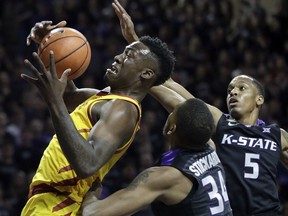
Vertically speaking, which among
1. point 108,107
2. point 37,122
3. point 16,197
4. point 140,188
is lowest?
point 16,197

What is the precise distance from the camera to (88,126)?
3945 millimetres

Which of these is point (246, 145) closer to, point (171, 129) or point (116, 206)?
point (171, 129)

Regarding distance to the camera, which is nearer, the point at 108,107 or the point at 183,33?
the point at 108,107

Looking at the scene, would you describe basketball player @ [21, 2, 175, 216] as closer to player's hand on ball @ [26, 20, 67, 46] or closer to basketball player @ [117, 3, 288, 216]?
player's hand on ball @ [26, 20, 67, 46]

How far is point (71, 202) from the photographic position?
394 centimetres

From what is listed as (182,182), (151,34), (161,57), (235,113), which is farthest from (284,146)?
(151,34)

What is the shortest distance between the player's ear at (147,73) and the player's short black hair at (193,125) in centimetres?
36

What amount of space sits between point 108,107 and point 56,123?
1.70 ft

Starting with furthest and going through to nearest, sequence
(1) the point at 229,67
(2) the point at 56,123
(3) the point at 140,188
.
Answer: (1) the point at 229,67
(3) the point at 140,188
(2) the point at 56,123

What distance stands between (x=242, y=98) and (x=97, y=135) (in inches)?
73.0

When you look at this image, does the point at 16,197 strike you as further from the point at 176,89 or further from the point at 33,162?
the point at 176,89

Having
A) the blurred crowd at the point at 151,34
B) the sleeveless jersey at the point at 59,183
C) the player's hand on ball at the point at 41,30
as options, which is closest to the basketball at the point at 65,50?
the player's hand on ball at the point at 41,30

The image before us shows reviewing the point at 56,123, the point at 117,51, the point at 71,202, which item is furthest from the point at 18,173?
the point at 56,123

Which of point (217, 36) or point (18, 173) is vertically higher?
point (217, 36)
